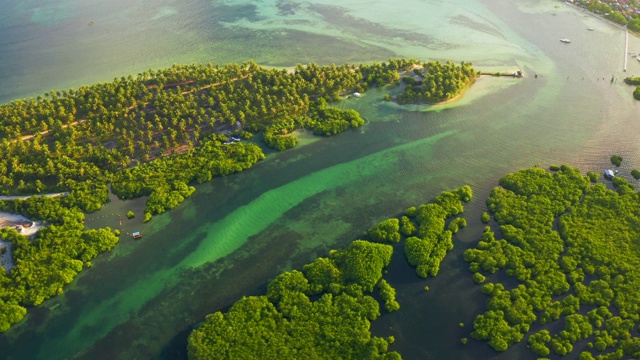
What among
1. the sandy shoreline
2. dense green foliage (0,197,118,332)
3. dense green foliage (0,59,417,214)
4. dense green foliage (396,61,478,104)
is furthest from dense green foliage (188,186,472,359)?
dense green foliage (396,61,478,104)

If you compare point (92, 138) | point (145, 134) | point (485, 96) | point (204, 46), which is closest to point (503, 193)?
point (485, 96)

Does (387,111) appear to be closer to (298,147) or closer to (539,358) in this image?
(298,147)

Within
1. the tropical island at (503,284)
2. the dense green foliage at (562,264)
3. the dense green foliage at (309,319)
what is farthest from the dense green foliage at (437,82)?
the dense green foliage at (309,319)

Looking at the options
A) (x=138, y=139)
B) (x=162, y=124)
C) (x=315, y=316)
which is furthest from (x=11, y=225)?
(x=315, y=316)

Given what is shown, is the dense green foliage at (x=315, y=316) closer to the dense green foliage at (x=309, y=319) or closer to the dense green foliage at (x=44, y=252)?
the dense green foliage at (x=309, y=319)

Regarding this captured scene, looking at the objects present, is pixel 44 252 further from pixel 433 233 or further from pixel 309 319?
pixel 433 233

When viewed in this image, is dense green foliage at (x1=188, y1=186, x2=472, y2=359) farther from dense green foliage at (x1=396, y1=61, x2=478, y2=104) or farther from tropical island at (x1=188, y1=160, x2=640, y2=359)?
dense green foliage at (x1=396, y1=61, x2=478, y2=104)
